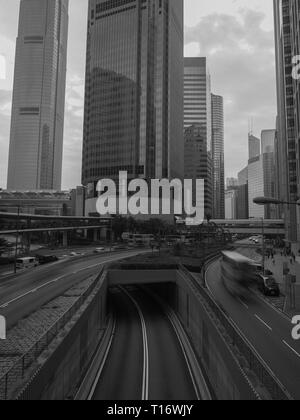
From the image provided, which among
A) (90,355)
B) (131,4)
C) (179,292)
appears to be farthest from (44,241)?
(131,4)

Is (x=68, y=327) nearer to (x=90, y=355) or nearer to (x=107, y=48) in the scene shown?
(x=90, y=355)

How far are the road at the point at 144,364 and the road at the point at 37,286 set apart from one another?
731 cm

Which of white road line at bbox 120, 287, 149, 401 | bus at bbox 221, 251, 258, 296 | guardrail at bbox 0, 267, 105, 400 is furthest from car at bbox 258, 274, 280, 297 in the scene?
guardrail at bbox 0, 267, 105, 400

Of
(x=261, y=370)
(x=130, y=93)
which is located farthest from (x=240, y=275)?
(x=130, y=93)

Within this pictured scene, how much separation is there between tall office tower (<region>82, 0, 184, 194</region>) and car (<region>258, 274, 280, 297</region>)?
4502 inches

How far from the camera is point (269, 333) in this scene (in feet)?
70.9

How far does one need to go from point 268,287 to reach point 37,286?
2432 centimetres

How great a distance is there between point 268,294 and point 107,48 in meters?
155

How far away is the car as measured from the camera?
33.4 metres

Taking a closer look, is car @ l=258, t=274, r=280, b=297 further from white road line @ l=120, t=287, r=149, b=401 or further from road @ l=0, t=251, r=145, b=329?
road @ l=0, t=251, r=145, b=329

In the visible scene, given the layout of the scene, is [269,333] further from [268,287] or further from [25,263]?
[25,263]

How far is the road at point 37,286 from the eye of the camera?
83.5ft

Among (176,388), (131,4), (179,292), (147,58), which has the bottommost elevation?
(176,388)
